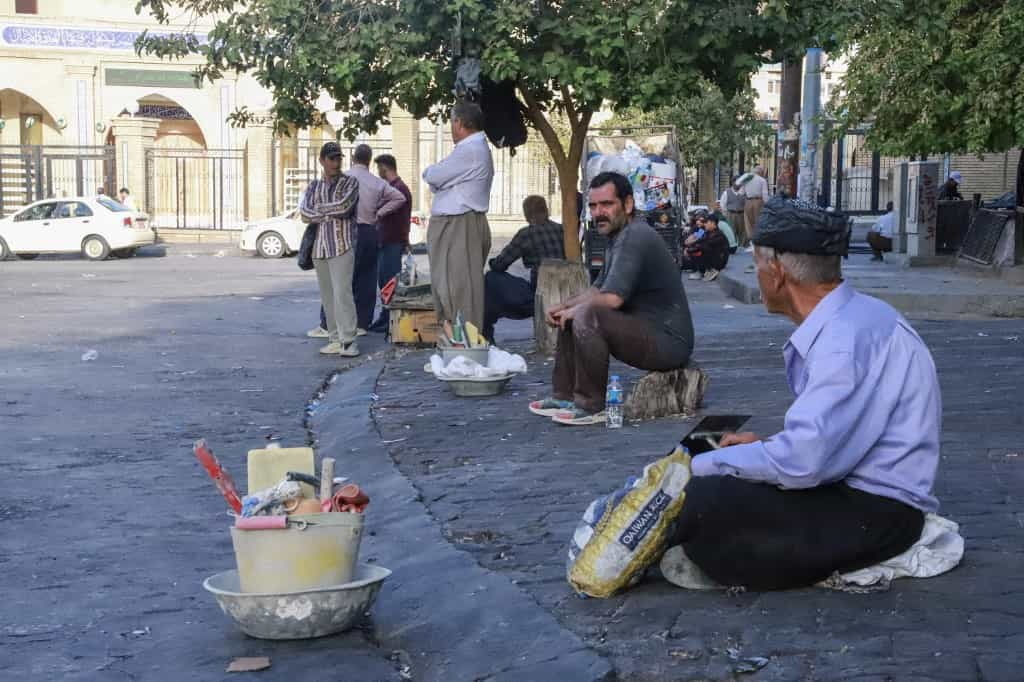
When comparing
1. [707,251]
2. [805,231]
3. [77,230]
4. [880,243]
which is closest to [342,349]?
[805,231]

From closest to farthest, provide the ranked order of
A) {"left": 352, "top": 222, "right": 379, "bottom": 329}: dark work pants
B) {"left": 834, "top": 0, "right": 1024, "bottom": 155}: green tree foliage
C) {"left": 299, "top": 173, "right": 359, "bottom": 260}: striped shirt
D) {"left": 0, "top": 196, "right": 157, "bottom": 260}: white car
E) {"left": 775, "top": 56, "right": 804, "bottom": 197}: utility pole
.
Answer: {"left": 299, "top": 173, "right": 359, "bottom": 260}: striped shirt < {"left": 352, "top": 222, "right": 379, "bottom": 329}: dark work pants < {"left": 834, "top": 0, "right": 1024, "bottom": 155}: green tree foliage < {"left": 775, "top": 56, "right": 804, "bottom": 197}: utility pole < {"left": 0, "top": 196, "right": 157, "bottom": 260}: white car

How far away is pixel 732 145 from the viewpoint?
42.2 metres

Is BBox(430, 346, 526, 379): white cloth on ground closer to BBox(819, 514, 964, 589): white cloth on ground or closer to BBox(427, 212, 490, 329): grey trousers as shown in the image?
BBox(427, 212, 490, 329): grey trousers

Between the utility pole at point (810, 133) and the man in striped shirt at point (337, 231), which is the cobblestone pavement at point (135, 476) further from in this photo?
the utility pole at point (810, 133)

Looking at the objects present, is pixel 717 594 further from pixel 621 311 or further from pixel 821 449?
pixel 621 311

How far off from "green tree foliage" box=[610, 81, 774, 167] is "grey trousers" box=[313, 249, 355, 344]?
2930cm

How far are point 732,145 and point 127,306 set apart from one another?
27.3m

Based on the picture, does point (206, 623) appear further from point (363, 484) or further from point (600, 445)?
point (600, 445)

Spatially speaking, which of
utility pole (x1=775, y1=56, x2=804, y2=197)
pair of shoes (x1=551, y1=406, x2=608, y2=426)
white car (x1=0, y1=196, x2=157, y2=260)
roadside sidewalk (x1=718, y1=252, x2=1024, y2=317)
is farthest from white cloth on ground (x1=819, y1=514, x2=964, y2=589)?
white car (x1=0, y1=196, x2=157, y2=260)

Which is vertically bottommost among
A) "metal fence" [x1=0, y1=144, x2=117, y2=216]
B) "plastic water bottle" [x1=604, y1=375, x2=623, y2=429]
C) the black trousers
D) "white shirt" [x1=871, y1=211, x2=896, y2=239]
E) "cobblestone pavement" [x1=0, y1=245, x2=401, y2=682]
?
"cobblestone pavement" [x1=0, y1=245, x2=401, y2=682]

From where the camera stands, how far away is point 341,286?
40.7 feet

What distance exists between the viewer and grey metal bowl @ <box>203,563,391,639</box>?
15.0ft

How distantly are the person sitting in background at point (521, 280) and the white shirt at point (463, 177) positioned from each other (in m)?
1.10

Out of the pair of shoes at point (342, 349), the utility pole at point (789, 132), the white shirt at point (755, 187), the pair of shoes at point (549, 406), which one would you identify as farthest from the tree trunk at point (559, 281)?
the white shirt at point (755, 187)
